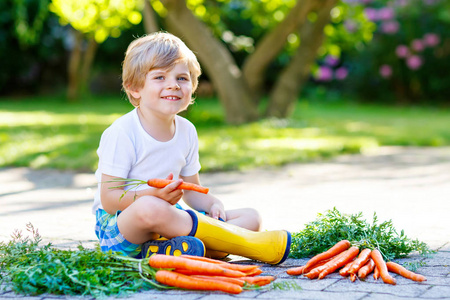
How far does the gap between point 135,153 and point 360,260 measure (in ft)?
4.05

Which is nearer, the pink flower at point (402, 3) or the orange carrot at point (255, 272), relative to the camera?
the orange carrot at point (255, 272)

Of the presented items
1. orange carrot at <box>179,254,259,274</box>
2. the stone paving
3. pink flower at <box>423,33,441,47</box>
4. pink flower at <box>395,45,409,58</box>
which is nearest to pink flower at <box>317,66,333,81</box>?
pink flower at <box>395,45,409,58</box>

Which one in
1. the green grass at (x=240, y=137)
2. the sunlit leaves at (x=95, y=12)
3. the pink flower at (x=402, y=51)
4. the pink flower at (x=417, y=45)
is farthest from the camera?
the pink flower at (x=402, y=51)

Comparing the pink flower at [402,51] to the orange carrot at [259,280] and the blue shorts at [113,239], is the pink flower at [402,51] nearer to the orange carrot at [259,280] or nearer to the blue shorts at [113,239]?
the blue shorts at [113,239]

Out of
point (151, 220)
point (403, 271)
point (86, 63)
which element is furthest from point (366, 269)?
point (86, 63)

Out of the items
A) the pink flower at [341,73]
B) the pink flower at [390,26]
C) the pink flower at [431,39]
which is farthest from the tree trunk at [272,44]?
the pink flower at [341,73]

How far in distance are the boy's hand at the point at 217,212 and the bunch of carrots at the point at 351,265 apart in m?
0.57

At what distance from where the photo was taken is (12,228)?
4246 mm

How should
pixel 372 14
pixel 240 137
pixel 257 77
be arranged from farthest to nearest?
pixel 372 14
pixel 257 77
pixel 240 137

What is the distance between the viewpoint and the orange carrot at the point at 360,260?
3012mm

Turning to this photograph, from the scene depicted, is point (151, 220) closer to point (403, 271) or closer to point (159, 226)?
point (159, 226)

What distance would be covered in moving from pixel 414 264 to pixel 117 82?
21487 millimetres

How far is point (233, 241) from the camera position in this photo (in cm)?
325

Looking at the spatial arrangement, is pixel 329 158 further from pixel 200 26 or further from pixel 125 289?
pixel 125 289
